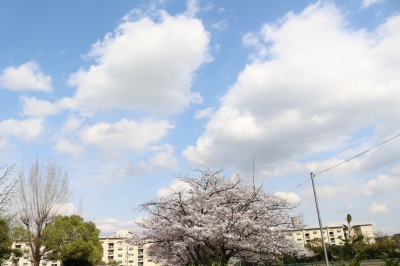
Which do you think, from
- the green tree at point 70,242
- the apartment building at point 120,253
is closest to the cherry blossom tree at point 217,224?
the green tree at point 70,242

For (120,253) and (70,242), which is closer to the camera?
(70,242)

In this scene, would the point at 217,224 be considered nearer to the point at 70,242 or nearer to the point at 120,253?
the point at 70,242

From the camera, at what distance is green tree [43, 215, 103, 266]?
3856 centimetres

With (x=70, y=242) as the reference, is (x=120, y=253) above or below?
below

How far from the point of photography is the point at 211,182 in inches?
805

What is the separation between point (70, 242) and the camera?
40.8 m

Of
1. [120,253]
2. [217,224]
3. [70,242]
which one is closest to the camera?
[217,224]

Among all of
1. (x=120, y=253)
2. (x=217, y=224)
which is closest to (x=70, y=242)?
(x=217, y=224)

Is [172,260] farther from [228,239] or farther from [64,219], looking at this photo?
[64,219]

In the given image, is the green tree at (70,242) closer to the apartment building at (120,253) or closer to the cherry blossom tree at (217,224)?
the cherry blossom tree at (217,224)

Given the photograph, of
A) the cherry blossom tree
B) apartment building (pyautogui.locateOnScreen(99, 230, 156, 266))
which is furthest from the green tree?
apartment building (pyautogui.locateOnScreen(99, 230, 156, 266))

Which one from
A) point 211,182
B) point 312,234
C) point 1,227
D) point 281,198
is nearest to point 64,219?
point 1,227

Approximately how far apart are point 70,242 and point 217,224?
30455 millimetres

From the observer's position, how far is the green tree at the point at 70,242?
3856cm
